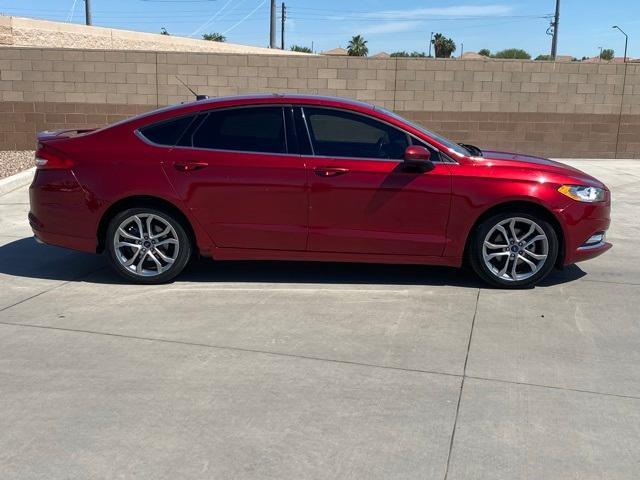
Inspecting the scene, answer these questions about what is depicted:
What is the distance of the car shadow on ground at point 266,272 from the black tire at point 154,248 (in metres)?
0.24

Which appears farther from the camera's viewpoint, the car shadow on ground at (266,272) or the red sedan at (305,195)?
the car shadow on ground at (266,272)

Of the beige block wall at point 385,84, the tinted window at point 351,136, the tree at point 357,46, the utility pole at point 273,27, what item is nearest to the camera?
the tinted window at point 351,136

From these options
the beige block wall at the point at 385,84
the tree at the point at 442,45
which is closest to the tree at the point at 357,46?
the tree at the point at 442,45

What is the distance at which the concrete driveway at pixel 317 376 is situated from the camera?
Answer: 3357 mm

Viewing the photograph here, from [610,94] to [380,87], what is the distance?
17.3 feet

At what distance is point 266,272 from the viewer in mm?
6730

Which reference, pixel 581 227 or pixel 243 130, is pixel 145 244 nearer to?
pixel 243 130

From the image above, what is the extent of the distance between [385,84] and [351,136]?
31.9 feet

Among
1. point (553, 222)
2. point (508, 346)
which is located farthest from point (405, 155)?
point (508, 346)

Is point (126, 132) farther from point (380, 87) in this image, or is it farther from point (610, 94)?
point (610, 94)

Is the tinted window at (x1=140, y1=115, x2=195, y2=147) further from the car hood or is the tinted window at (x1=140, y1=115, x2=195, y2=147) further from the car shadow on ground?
the car hood

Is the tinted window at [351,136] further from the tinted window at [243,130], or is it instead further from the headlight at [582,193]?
the headlight at [582,193]

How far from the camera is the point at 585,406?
3939 millimetres

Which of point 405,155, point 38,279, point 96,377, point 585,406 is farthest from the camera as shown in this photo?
point 38,279
